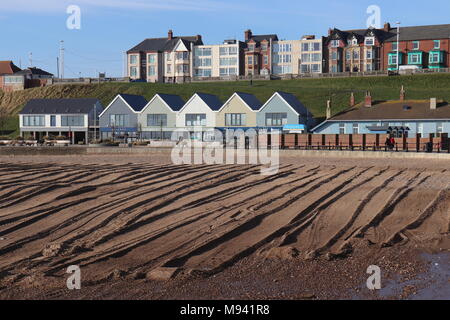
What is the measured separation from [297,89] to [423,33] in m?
27.6

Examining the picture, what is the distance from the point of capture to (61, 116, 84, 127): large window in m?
79.5

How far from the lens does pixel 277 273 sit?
12875 mm

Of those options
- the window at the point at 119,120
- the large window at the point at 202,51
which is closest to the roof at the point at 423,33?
the large window at the point at 202,51

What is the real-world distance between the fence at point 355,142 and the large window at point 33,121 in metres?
36.4

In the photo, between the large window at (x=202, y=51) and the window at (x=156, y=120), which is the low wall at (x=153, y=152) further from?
the large window at (x=202, y=51)

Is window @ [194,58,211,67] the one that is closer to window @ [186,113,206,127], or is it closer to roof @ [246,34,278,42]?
roof @ [246,34,278,42]

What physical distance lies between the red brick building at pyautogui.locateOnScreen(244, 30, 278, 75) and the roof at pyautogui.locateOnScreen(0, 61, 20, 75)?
4624 cm

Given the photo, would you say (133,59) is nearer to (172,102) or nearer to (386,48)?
(172,102)

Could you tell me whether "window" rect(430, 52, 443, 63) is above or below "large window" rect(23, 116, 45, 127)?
above

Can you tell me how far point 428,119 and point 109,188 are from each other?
40723 millimetres

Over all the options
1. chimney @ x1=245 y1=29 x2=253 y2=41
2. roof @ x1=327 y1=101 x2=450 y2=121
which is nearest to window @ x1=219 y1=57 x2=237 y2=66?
Result: chimney @ x1=245 y1=29 x2=253 y2=41

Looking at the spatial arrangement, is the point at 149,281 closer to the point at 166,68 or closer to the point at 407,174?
the point at 407,174

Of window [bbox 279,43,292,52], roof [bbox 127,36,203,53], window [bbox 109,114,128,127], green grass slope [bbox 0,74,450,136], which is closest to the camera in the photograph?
window [bbox 109,114,128,127]
